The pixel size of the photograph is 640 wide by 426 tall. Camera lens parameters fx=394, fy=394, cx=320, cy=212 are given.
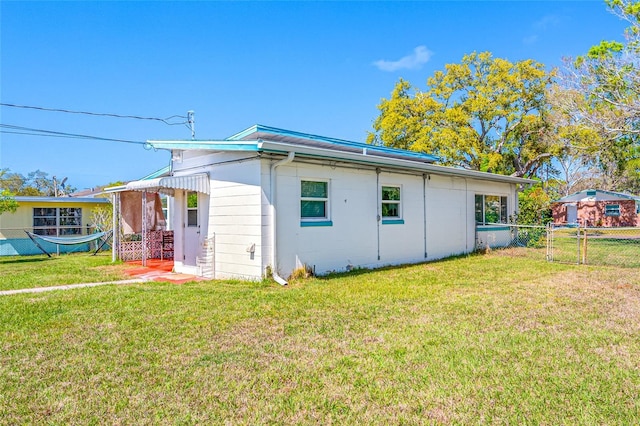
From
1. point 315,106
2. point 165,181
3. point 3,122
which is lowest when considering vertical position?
point 165,181

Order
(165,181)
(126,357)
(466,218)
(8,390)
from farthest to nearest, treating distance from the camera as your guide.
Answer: (466,218) → (165,181) → (126,357) → (8,390)

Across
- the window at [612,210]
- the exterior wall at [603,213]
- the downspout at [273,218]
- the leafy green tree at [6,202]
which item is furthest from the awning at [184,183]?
the window at [612,210]

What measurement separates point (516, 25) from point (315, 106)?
34.8ft

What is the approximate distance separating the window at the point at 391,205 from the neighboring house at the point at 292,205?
0.03 m

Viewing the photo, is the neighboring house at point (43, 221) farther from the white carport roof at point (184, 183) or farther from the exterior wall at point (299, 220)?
the white carport roof at point (184, 183)

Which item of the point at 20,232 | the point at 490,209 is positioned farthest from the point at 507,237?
the point at 20,232

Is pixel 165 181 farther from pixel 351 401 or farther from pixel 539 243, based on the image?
pixel 539 243

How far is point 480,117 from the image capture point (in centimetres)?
2559

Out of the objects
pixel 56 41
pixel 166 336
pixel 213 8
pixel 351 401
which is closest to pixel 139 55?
pixel 56 41

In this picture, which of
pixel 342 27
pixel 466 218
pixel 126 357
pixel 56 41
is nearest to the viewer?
pixel 126 357

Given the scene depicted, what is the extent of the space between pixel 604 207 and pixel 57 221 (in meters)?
37.0

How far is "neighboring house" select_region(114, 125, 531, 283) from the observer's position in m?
7.86

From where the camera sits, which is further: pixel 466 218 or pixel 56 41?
pixel 56 41

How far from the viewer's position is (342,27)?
14.8 metres
